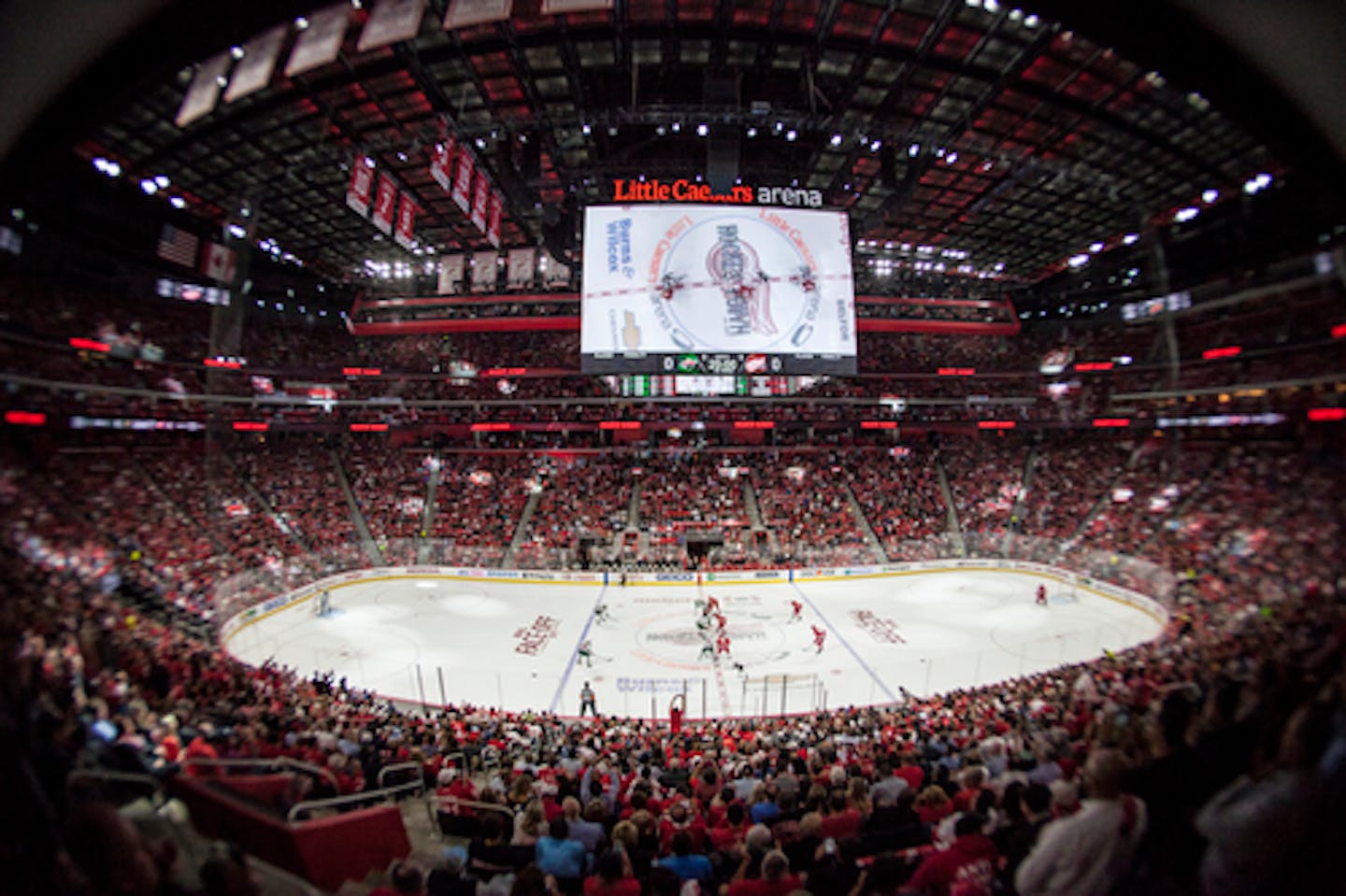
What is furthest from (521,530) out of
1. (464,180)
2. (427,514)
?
(464,180)

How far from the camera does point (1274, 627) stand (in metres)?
2.69

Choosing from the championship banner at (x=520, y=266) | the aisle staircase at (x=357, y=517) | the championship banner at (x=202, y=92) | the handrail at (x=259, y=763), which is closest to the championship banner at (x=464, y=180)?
the championship banner at (x=202, y=92)

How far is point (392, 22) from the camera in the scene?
292 inches

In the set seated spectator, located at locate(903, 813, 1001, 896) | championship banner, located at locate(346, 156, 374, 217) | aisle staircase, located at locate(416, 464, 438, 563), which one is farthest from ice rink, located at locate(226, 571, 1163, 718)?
championship banner, located at locate(346, 156, 374, 217)

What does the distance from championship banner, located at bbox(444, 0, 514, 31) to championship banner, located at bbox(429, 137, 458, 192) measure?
456cm

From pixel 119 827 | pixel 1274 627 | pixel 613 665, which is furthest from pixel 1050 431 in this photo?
pixel 119 827

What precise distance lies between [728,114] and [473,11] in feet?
21.3

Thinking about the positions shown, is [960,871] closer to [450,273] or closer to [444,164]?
[444,164]

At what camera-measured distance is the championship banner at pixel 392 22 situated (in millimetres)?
7254

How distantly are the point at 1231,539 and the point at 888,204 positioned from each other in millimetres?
15405

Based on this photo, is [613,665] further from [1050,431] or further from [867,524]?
[1050,431]

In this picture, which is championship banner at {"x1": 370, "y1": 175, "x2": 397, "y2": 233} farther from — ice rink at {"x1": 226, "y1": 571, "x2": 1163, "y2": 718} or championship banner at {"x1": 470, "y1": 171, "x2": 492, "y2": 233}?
ice rink at {"x1": 226, "y1": 571, "x2": 1163, "y2": 718}

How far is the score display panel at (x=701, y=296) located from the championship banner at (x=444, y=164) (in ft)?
11.6

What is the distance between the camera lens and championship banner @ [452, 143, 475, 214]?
1211cm
